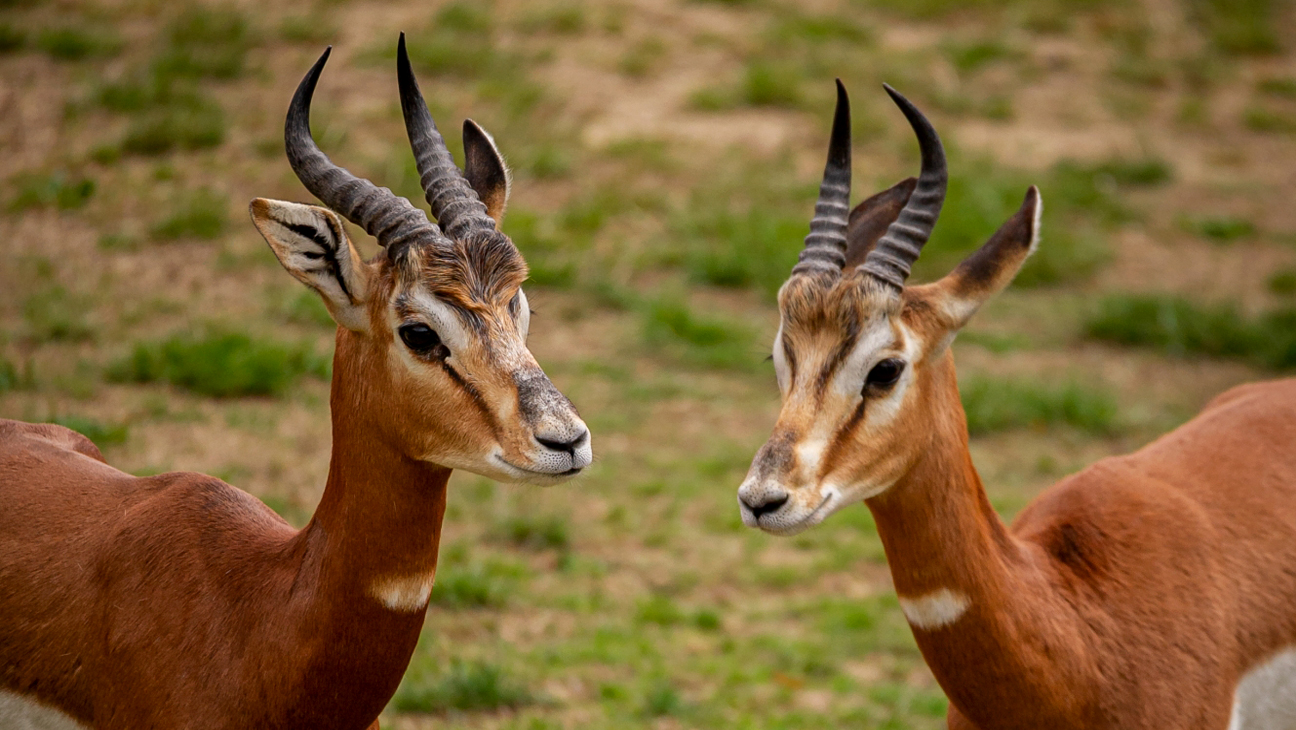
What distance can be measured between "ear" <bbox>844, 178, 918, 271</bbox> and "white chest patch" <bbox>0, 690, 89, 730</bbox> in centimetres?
256

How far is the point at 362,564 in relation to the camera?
319 centimetres

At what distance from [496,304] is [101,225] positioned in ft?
17.8

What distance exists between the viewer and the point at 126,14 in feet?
31.2

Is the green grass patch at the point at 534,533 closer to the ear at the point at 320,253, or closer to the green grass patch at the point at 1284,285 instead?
the ear at the point at 320,253

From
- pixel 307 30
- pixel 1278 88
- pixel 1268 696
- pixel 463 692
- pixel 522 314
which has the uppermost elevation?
pixel 307 30

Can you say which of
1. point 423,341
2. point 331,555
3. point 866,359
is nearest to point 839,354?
point 866,359

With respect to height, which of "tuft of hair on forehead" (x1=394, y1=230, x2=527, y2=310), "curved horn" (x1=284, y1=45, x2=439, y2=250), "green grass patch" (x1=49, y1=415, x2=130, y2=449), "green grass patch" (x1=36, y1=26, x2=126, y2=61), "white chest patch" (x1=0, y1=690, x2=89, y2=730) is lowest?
"white chest patch" (x1=0, y1=690, x2=89, y2=730)

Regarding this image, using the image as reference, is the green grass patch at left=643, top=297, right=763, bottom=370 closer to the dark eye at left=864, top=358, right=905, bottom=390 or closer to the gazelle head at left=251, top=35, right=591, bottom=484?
the dark eye at left=864, top=358, right=905, bottom=390

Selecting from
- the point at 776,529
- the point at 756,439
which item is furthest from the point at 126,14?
the point at 776,529

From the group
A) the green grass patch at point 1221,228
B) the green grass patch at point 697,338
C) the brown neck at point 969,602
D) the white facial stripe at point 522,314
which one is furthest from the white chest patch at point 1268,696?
the green grass patch at point 1221,228

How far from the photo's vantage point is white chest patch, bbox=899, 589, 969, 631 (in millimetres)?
3457

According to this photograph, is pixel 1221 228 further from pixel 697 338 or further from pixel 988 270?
pixel 988 270

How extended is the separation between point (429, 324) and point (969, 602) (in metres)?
1.59

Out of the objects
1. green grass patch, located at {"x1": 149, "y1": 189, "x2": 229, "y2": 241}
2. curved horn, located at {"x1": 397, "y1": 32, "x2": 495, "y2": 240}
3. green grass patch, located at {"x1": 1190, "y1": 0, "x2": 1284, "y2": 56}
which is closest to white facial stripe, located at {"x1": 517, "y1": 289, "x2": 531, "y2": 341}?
curved horn, located at {"x1": 397, "y1": 32, "x2": 495, "y2": 240}
